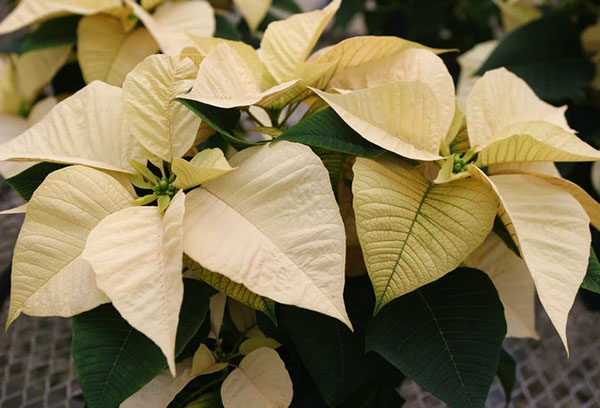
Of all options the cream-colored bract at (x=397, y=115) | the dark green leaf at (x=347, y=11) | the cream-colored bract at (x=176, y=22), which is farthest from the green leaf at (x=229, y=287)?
the dark green leaf at (x=347, y=11)

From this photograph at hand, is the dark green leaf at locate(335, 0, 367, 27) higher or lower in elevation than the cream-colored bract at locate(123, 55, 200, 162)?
lower

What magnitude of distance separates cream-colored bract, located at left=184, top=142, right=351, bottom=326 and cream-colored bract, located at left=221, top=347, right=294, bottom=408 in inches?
4.0

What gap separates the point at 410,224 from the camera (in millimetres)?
314

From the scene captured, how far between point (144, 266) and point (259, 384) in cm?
12

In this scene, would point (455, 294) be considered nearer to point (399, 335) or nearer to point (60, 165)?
point (399, 335)

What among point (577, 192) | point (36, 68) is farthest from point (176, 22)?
point (577, 192)

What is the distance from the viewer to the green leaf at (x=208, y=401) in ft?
1.21

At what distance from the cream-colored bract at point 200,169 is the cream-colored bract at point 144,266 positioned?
0.01 meters

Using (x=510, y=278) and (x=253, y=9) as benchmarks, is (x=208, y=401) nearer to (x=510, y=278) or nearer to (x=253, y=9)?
(x=510, y=278)

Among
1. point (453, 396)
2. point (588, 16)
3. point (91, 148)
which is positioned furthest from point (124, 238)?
point (588, 16)

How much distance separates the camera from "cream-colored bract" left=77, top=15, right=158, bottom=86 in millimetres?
534

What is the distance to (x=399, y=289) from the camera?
0.30 metres

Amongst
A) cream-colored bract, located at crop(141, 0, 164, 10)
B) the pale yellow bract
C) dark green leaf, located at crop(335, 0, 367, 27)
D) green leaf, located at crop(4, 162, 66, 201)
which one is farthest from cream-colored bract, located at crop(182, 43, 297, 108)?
dark green leaf, located at crop(335, 0, 367, 27)

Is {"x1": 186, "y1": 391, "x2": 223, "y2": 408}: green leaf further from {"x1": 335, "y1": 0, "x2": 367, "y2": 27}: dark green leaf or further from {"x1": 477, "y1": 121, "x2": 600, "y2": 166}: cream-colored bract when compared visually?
{"x1": 335, "y1": 0, "x2": 367, "y2": 27}: dark green leaf
